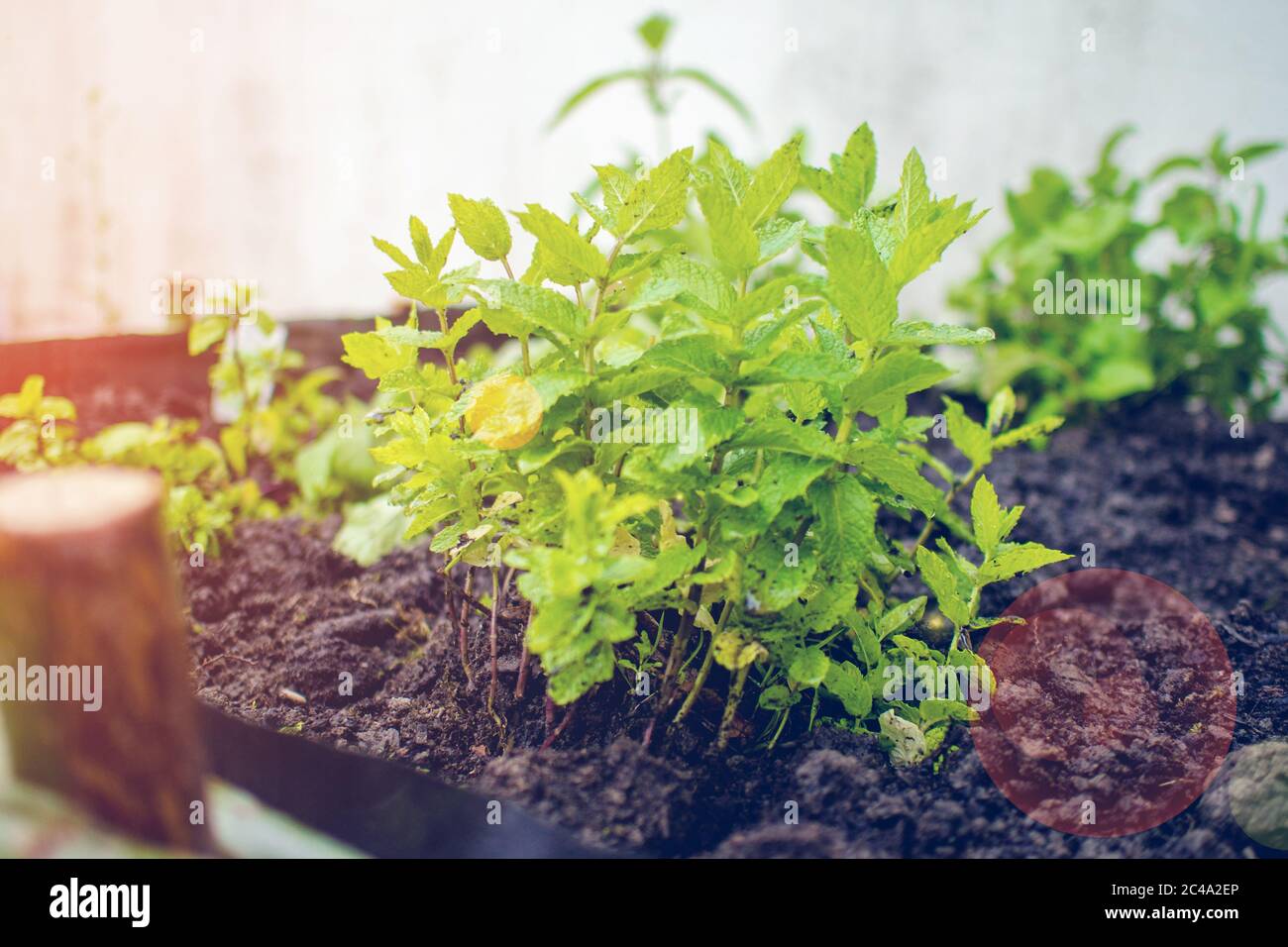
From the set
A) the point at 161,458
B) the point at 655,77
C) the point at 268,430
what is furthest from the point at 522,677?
the point at 655,77

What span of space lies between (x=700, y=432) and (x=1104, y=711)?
2.53ft

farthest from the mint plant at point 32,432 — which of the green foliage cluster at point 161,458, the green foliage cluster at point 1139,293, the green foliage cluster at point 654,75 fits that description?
the green foliage cluster at point 1139,293

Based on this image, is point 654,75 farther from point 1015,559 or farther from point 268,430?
point 1015,559

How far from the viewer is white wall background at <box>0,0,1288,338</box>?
8.82ft

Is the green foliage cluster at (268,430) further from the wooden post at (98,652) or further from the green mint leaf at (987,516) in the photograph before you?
the green mint leaf at (987,516)

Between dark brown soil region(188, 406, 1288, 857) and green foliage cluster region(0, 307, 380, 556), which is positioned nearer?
dark brown soil region(188, 406, 1288, 857)

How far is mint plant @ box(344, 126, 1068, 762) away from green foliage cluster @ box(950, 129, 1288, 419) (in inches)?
62.7

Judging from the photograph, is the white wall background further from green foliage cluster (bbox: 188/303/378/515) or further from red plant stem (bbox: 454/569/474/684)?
red plant stem (bbox: 454/569/474/684)

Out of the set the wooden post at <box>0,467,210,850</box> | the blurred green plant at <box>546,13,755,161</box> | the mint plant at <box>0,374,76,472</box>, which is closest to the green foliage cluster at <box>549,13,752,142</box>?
the blurred green plant at <box>546,13,755,161</box>

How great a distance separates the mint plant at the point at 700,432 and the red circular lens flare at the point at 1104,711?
4.9 inches
